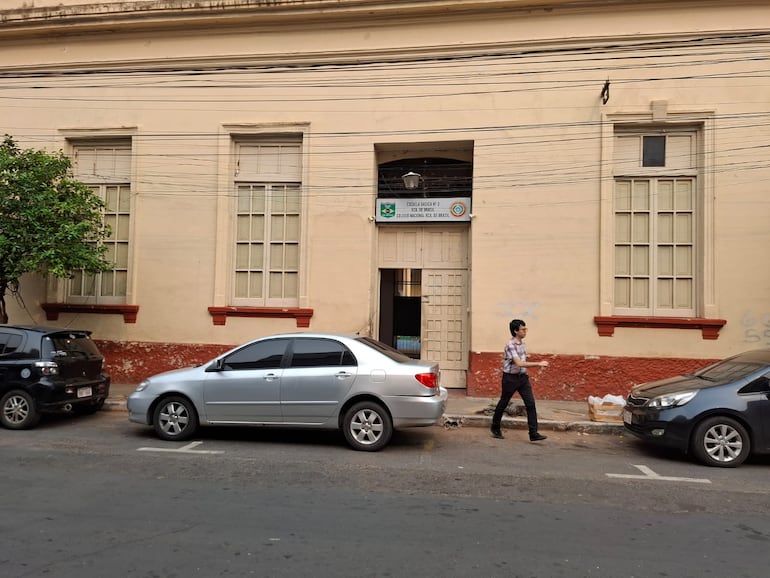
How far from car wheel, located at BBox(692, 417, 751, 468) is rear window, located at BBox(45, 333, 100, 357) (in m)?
8.78

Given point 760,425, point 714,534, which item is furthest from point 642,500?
point 760,425

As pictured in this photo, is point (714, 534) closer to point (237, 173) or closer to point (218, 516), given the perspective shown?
point (218, 516)

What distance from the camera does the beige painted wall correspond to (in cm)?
1013

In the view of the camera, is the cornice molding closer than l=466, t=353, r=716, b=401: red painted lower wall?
No

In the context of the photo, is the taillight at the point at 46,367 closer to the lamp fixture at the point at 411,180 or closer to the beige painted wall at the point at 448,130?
the beige painted wall at the point at 448,130

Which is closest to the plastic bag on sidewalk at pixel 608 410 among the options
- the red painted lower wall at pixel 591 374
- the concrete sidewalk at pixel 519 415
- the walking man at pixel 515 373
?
the concrete sidewalk at pixel 519 415

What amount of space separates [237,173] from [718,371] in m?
9.61

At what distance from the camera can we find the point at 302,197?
11570 mm

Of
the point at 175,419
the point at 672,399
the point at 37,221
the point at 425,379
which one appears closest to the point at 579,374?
the point at 672,399

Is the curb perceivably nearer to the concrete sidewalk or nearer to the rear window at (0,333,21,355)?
the concrete sidewalk

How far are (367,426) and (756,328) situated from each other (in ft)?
24.4

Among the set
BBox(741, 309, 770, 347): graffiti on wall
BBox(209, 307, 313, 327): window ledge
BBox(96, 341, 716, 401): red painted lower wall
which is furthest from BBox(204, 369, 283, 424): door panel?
BBox(741, 309, 770, 347): graffiti on wall

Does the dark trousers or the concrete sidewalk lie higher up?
the dark trousers

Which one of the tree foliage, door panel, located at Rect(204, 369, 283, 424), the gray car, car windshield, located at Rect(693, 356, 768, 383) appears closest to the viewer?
car windshield, located at Rect(693, 356, 768, 383)
